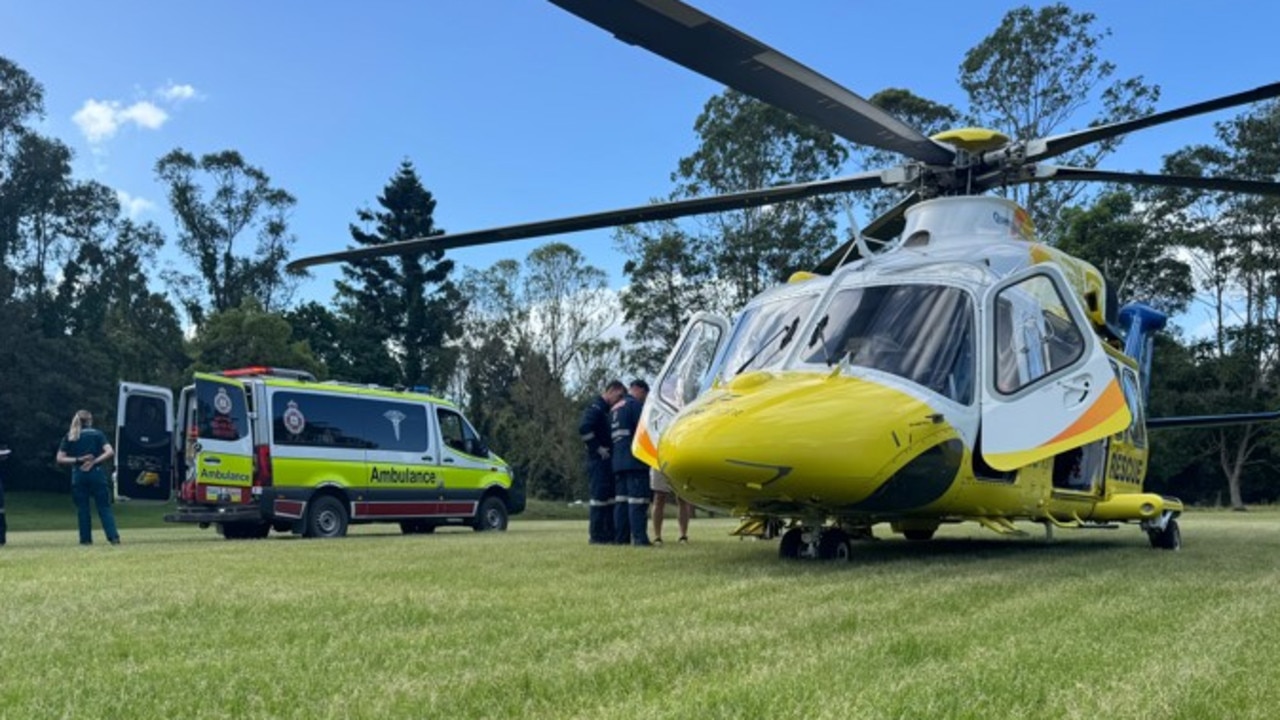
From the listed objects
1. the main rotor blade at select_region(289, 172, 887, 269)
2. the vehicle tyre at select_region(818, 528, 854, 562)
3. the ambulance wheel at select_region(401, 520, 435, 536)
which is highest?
the main rotor blade at select_region(289, 172, 887, 269)

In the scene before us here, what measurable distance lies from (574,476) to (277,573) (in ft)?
100

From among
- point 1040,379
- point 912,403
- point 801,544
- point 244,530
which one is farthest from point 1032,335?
point 244,530

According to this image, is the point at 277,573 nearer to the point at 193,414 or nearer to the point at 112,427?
the point at 193,414

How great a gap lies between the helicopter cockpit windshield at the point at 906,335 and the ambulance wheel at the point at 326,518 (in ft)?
28.0

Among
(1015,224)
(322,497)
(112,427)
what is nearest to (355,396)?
(322,497)

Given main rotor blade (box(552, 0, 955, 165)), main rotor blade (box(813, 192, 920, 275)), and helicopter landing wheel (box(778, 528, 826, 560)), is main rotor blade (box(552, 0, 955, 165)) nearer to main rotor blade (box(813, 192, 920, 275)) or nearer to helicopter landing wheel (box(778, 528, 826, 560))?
main rotor blade (box(813, 192, 920, 275))

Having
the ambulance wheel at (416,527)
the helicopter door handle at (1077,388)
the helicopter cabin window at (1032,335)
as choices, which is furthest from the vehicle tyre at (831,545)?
the ambulance wheel at (416,527)

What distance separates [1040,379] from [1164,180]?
2660 millimetres

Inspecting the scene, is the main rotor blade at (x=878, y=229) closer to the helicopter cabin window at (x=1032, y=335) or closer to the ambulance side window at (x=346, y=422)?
the helicopter cabin window at (x=1032, y=335)

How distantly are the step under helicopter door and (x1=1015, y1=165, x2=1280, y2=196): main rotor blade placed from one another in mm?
3169

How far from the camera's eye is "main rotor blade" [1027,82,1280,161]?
625 cm

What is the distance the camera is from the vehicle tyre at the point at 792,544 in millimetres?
7805

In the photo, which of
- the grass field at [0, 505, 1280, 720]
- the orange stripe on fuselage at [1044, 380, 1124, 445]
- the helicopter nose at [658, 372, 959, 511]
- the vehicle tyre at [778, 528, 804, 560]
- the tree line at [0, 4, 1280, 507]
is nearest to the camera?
the grass field at [0, 505, 1280, 720]

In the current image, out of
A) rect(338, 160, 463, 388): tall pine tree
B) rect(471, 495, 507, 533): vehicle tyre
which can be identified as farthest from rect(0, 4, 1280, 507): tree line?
rect(471, 495, 507, 533): vehicle tyre
